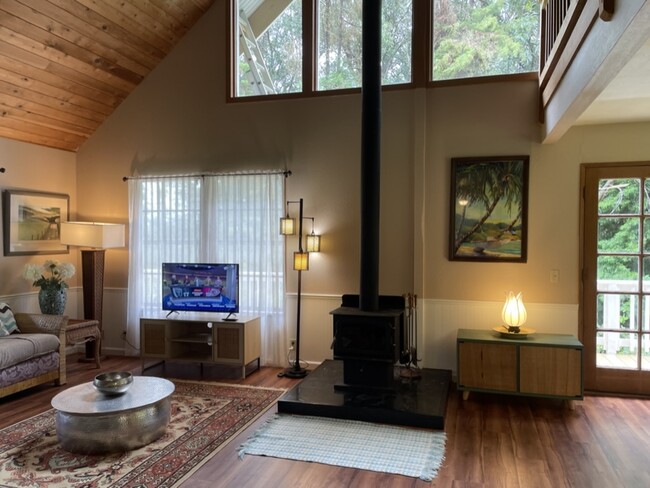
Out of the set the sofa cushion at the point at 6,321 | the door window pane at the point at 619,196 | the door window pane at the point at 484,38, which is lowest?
the sofa cushion at the point at 6,321

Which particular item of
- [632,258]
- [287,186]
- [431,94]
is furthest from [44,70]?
[632,258]

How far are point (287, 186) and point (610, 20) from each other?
131 inches

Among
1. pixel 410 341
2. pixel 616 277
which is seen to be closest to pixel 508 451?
pixel 410 341

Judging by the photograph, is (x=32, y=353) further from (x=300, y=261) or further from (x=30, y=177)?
(x=300, y=261)

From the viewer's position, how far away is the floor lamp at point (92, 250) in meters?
4.99

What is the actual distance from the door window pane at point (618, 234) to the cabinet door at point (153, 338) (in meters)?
4.23

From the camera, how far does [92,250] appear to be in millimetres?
5219

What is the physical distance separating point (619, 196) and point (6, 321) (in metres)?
5.64

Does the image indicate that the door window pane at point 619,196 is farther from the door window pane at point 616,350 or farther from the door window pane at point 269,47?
the door window pane at point 269,47

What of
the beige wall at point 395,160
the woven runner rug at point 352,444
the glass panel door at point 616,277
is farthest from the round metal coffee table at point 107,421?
the glass panel door at point 616,277

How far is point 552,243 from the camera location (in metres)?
4.36

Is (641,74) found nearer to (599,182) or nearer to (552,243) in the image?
(599,182)

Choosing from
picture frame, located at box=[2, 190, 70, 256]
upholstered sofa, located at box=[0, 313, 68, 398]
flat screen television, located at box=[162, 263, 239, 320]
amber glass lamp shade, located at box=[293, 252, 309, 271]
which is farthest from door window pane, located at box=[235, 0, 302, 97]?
upholstered sofa, located at box=[0, 313, 68, 398]

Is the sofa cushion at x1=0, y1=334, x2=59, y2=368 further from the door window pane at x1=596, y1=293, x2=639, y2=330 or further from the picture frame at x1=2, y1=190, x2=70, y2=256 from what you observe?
the door window pane at x1=596, y1=293, x2=639, y2=330
